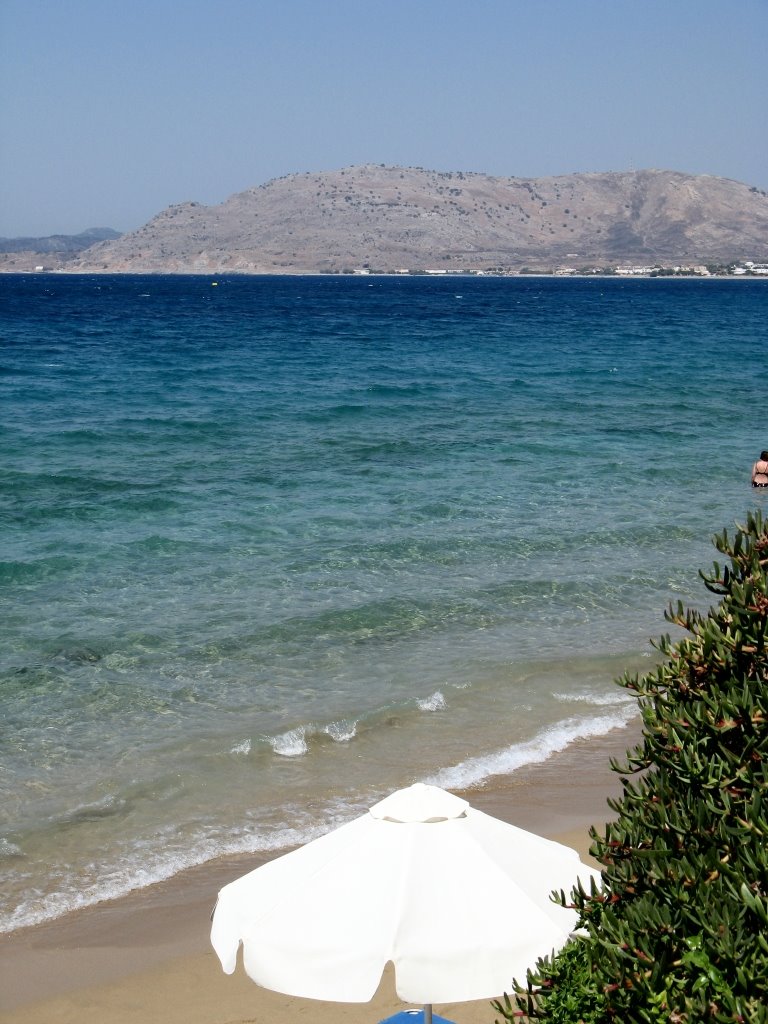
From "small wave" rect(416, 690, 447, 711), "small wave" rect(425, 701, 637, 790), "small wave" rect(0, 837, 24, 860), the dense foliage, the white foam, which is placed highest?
the dense foliage

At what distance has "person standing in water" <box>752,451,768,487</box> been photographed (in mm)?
20797

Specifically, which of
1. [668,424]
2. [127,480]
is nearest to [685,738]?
[127,480]

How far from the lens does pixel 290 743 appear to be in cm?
1030

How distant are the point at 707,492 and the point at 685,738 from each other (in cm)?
1825

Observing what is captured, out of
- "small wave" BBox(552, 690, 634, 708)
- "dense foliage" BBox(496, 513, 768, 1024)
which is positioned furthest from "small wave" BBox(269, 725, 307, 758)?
"dense foliage" BBox(496, 513, 768, 1024)

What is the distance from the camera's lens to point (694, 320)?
76.1 metres

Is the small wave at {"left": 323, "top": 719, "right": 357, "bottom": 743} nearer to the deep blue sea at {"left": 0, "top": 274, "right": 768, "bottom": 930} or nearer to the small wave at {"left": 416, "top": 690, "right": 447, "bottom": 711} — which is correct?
the deep blue sea at {"left": 0, "top": 274, "right": 768, "bottom": 930}

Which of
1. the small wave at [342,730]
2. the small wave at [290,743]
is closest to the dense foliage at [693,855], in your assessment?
the small wave at [290,743]

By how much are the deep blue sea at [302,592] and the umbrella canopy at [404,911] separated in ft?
10.4

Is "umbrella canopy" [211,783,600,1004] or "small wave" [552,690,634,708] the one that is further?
"small wave" [552,690,634,708]

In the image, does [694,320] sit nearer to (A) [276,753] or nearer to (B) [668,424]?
(B) [668,424]

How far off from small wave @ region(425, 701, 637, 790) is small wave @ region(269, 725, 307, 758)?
1221 millimetres

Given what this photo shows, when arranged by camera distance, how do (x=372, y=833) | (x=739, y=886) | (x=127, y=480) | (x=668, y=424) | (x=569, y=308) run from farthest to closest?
(x=569, y=308)
(x=668, y=424)
(x=127, y=480)
(x=372, y=833)
(x=739, y=886)

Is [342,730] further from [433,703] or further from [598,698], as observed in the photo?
[598,698]
